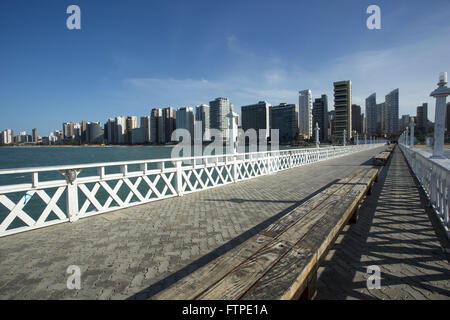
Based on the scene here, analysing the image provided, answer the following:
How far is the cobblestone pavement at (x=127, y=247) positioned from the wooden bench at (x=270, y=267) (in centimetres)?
94

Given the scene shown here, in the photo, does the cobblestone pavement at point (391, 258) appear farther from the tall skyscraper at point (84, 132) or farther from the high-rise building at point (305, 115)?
the tall skyscraper at point (84, 132)

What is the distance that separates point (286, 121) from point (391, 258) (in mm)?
110126

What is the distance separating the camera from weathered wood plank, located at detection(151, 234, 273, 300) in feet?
5.37

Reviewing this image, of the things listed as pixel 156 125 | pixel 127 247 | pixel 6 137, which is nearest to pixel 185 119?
pixel 156 125

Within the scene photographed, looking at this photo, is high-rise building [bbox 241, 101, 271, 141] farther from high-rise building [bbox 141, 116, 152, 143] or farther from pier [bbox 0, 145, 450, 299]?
pier [bbox 0, 145, 450, 299]

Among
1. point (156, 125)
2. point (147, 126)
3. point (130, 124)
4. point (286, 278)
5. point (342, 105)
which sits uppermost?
point (342, 105)

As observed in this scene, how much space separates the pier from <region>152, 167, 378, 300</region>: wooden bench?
58 centimetres

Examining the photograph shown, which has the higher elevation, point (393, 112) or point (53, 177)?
point (393, 112)

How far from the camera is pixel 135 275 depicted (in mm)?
2758

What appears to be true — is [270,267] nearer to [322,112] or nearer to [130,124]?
[130,124]

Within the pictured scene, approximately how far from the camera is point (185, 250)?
11.2 ft

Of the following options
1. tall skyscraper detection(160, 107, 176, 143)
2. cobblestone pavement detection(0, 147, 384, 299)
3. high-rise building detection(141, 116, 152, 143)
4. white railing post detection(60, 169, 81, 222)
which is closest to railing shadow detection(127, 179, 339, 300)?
cobblestone pavement detection(0, 147, 384, 299)

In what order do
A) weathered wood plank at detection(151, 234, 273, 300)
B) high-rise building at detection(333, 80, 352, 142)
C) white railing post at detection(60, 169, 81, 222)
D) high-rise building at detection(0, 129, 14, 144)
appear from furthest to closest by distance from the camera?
1. high-rise building at detection(0, 129, 14, 144)
2. high-rise building at detection(333, 80, 352, 142)
3. white railing post at detection(60, 169, 81, 222)
4. weathered wood plank at detection(151, 234, 273, 300)
